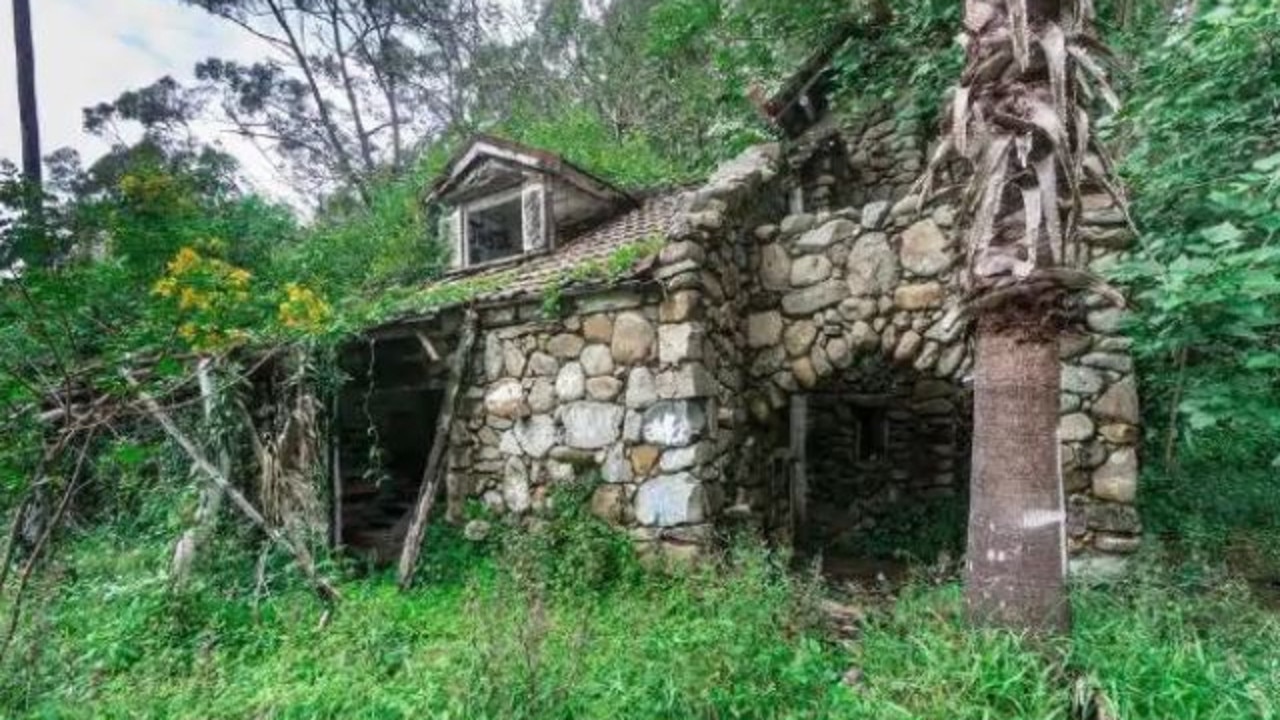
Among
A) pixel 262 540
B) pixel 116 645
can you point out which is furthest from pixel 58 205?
pixel 262 540

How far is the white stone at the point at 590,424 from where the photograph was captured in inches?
234

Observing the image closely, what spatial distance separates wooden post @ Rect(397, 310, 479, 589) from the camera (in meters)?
6.00

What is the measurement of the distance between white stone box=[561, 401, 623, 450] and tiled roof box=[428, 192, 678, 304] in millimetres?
1017

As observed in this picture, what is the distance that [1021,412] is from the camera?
3.22 metres

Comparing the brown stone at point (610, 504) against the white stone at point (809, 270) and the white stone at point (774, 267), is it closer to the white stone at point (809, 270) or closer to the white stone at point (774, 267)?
the white stone at point (774, 267)

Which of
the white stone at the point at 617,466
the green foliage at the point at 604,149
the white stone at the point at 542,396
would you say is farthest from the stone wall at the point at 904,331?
the green foliage at the point at 604,149

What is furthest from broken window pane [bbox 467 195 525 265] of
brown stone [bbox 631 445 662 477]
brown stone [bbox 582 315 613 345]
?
brown stone [bbox 631 445 662 477]

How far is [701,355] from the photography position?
A: 5676mm

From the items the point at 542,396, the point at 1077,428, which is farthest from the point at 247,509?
the point at 1077,428

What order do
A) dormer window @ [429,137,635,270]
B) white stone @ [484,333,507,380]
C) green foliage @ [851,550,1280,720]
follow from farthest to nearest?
dormer window @ [429,137,635,270]
white stone @ [484,333,507,380]
green foliage @ [851,550,1280,720]

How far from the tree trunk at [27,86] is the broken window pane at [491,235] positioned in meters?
9.75

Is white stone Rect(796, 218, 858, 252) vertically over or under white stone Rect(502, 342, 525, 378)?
over

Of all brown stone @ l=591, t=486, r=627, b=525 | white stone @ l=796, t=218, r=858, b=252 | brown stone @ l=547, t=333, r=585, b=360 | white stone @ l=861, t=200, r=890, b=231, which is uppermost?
white stone @ l=861, t=200, r=890, b=231

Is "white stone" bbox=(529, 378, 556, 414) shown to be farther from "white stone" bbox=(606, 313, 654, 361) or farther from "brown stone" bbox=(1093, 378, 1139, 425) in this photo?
→ "brown stone" bbox=(1093, 378, 1139, 425)
